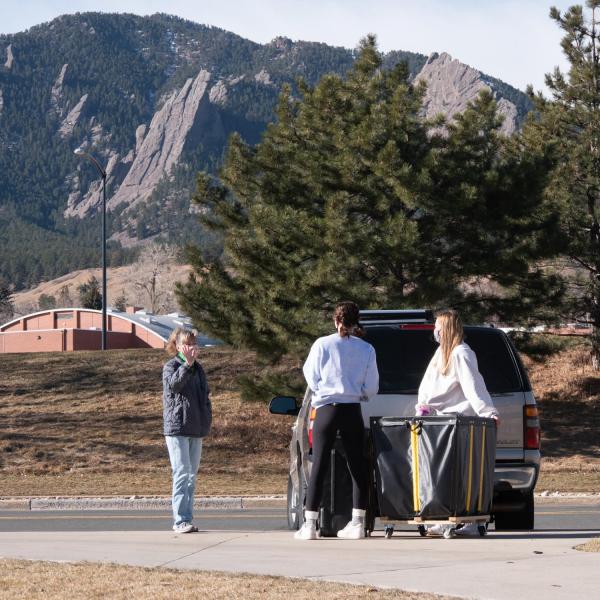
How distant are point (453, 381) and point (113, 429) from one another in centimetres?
2027

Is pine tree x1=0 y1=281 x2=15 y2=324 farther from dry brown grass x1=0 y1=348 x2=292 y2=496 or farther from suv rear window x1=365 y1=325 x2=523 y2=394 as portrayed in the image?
suv rear window x1=365 y1=325 x2=523 y2=394

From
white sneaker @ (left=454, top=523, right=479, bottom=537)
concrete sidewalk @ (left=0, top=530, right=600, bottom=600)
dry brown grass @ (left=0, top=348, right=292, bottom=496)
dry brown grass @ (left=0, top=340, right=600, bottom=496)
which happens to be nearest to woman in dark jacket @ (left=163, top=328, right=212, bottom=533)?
A: concrete sidewalk @ (left=0, top=530, right=600, bottom=600)

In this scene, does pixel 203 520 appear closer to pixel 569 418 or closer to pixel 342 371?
pixel 342 371

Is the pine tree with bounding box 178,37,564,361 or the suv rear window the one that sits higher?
the pine tree with bounding box 178,37,564,361

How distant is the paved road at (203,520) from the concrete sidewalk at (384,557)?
2.40 meters

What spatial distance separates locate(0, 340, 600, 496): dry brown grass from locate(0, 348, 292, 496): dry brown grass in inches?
1.0

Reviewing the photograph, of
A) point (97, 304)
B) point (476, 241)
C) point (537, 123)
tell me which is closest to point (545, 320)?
point (476, 241)

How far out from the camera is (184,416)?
10.9m

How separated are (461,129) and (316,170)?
11.1 ft

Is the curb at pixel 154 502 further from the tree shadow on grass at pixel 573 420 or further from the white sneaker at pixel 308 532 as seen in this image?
the tree shadow on grass at pixel 573 420

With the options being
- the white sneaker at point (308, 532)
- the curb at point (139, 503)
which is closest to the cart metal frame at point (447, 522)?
the white sneaker at point (308, 532)

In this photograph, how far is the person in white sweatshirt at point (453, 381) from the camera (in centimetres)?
933

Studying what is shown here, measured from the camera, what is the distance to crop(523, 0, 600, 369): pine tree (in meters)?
31.3

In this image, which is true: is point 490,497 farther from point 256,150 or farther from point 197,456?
point 256,150
